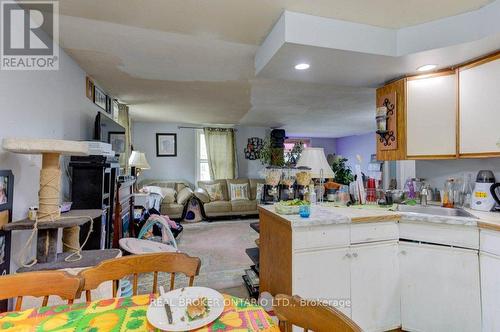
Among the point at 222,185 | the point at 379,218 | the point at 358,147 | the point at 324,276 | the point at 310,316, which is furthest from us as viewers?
the point at 358,147

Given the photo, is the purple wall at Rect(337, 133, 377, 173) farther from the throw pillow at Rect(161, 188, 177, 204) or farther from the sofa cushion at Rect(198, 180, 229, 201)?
the throw pillow at Rect(161, 188, 177, 204)

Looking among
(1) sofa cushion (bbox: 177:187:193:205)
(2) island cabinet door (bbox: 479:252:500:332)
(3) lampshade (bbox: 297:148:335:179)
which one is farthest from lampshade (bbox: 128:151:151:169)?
(2) island cabinet door (bbox: 479:252:500:332)

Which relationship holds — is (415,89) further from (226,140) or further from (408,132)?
(226,140)

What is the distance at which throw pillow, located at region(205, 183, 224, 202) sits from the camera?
566 cm

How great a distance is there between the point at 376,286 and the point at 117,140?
325cm

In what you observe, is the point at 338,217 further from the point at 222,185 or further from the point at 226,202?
the point at 222,185

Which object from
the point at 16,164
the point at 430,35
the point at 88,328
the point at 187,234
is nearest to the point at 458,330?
the point at 430,35

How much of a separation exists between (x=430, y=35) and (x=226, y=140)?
4.99m

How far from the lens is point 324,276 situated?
167cm

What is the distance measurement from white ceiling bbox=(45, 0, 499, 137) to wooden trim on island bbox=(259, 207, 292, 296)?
122cm

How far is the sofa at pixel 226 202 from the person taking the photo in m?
5.48

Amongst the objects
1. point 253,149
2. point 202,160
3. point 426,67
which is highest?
point 426,67

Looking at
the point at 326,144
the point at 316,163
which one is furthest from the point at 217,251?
the point at 326,144

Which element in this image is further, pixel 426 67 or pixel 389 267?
pixel 426 67
